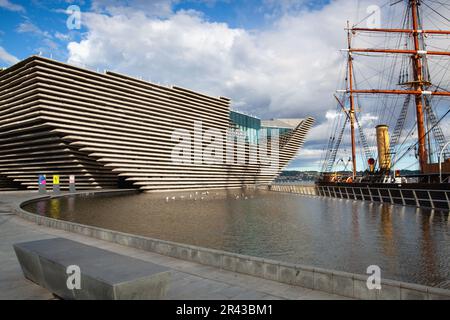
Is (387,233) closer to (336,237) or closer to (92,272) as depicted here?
(336,237)

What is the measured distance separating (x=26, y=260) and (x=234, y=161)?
248 ft

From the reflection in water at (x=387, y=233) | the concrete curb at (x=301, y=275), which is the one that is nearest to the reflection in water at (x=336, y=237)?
the reflection in water at (x=387, y=233)

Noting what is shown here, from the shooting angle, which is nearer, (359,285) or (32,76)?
(359,285)

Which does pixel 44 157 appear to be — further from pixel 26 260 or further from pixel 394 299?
pixel 394 299

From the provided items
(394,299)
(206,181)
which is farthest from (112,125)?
(394,299)

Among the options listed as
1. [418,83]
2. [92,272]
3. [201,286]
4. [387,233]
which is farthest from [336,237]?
[418,83]

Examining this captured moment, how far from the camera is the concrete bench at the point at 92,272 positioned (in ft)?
17.2

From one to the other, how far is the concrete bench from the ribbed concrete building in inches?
1663

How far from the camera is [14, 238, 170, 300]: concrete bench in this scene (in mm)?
5246

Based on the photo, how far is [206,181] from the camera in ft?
251

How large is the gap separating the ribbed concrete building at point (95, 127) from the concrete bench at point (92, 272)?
42.2 meters

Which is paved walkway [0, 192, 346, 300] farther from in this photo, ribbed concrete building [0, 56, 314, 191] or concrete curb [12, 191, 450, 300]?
ribbed concrete building [0, 56, 314, 191]

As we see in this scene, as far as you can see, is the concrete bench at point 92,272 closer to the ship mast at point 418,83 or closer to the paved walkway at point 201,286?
the paved walkway at point 201,286


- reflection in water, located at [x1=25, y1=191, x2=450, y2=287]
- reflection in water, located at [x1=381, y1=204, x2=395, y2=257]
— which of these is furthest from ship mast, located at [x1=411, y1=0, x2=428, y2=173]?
reflection in water, located at [x1=381, y1=204, x2=395, y2=257]
